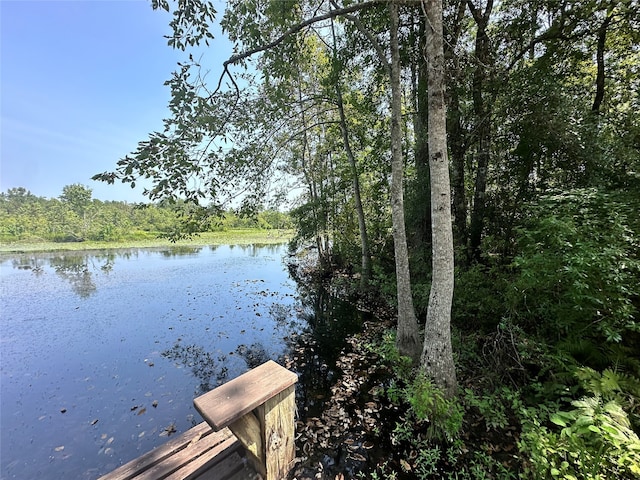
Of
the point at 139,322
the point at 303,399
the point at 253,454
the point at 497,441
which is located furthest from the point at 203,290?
the point at 497,441

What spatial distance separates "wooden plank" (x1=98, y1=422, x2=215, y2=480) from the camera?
1.88 m

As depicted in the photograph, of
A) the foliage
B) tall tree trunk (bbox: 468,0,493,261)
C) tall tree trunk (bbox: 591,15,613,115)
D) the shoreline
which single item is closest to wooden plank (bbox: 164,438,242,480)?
the foliage

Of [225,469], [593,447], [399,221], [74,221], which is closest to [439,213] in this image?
[399,221]

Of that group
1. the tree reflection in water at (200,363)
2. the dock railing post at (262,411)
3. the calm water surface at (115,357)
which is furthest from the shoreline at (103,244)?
the dock railing post at (262,411)

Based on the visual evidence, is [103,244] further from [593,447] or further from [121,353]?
[593,447]

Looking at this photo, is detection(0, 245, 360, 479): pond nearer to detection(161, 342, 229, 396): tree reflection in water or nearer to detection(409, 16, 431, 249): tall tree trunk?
detection(161, 342, 229, 396): tree reflection in water

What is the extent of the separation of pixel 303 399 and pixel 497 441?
223cm

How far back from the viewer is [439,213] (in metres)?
2.83

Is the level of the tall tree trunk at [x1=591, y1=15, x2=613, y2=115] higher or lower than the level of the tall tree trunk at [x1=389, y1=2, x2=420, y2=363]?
higher

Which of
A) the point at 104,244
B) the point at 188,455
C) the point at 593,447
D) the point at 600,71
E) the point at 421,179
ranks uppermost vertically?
the point at 600,71

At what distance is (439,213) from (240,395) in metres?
2.61

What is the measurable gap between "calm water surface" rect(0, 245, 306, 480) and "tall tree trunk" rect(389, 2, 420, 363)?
8.05 feet

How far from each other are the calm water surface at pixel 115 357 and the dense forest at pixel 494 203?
2633 millimetres

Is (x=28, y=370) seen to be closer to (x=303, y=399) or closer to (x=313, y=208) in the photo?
(x=303, y=399)
